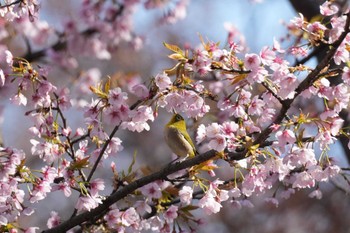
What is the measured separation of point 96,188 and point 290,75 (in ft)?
2.86

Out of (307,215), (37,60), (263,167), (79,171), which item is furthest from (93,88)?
(307,215)

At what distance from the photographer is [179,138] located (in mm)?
2414

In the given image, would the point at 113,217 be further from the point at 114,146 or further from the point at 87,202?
the point at 114,146

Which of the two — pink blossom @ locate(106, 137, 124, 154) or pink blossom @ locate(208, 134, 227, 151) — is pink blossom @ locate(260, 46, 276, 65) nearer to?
pink blossom @ locate(208, 134, 227, 151)

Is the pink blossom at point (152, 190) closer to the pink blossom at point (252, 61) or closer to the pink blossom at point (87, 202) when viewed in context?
the pink blossom at point (87, 202)

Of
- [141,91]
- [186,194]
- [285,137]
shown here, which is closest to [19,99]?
[141,91]

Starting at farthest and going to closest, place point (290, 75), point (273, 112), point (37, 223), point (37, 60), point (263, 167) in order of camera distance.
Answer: point (37, 223) → point (37, 60) → point (273, 112) → point (263, 167) → point (290, 75)

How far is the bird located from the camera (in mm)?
2412

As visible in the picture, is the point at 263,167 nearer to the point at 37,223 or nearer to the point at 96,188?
the point at 96,188

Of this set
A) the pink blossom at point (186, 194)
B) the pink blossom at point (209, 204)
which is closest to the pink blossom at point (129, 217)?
the pink blossom at point (186, 194)

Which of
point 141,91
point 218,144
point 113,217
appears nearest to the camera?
point 218,144

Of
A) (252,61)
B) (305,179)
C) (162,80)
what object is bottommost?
Answer: (305,179)

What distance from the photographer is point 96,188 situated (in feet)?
7.38

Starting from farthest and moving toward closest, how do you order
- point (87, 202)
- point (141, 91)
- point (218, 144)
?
1. point (87, 202)
2. point (141, 91)
3. point (218, 144)
